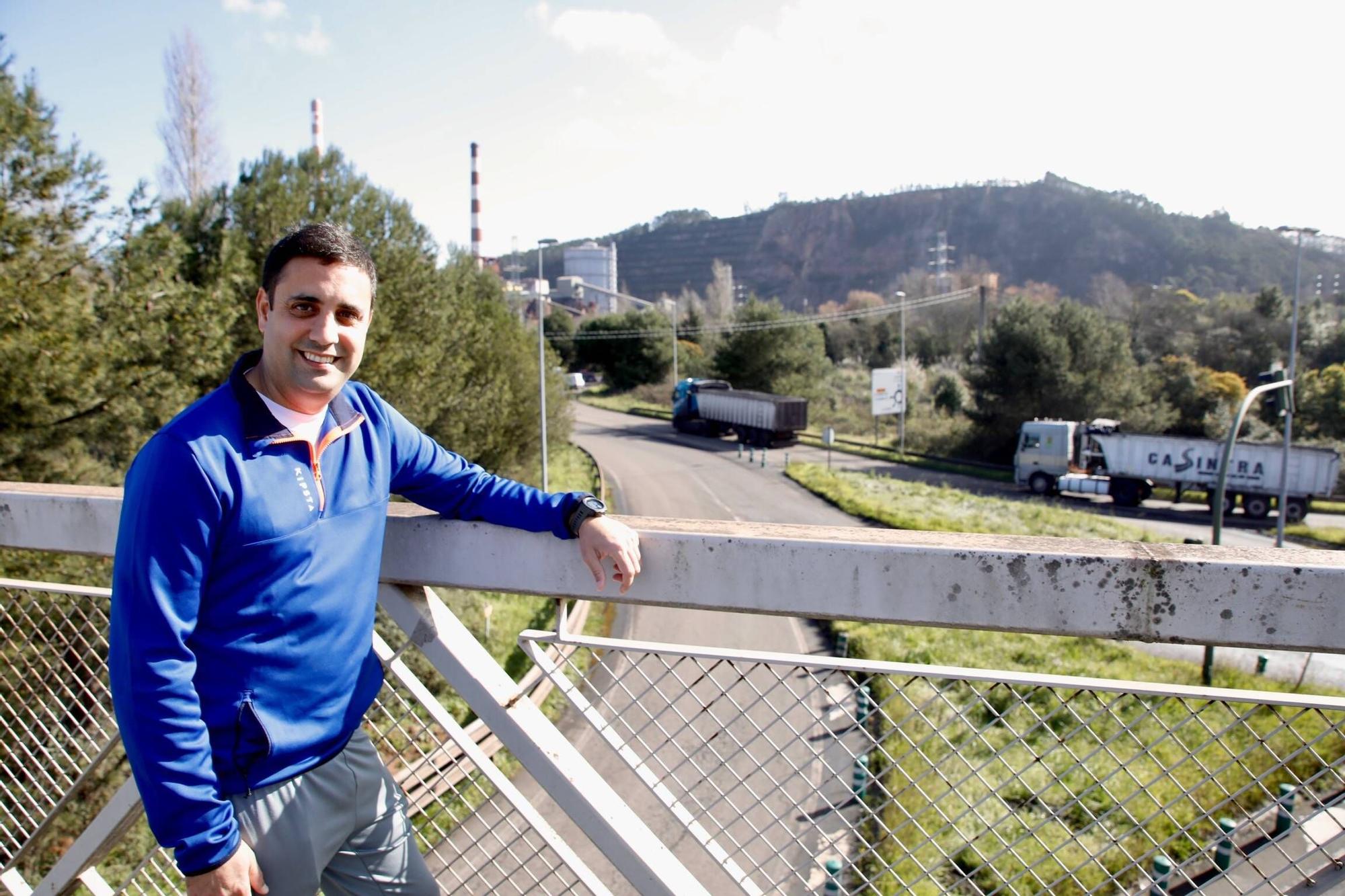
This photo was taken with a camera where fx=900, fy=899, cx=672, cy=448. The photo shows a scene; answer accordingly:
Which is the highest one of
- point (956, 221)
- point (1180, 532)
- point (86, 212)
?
point (956, 221)

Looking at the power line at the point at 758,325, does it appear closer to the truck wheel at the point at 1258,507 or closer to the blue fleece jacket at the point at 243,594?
the truck wheel at the point at 1258,507

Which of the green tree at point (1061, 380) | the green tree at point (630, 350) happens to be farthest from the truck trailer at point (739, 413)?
the green tree at point (630, 350)

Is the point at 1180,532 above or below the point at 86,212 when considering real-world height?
below

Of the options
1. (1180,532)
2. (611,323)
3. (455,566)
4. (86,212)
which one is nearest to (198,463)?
(455,566)

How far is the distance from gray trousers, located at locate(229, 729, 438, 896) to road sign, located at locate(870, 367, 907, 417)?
120 ft

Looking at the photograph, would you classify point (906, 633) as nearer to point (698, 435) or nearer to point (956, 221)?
point (698, 435)

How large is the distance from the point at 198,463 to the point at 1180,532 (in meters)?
28.1

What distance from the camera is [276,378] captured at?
74.5 inches

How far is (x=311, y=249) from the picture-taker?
6.15 ft

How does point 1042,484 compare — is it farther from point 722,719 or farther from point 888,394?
point 722,719

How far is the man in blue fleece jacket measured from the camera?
5.20ft

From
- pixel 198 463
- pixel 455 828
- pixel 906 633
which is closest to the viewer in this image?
pixel 198 463

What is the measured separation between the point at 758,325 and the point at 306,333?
164ft

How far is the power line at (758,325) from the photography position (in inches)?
2020
